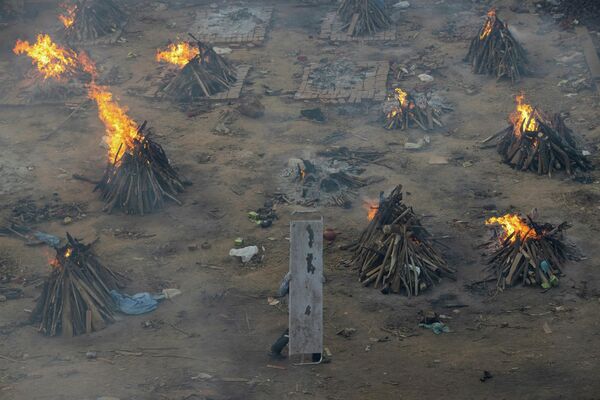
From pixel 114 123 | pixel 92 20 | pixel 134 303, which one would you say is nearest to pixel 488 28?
pixel 114 123

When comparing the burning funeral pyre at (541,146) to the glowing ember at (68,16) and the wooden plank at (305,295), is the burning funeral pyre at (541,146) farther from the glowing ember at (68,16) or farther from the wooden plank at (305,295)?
the glowing ember at (68,16)

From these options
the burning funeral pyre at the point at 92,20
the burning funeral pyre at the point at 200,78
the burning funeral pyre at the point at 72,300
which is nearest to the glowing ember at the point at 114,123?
the burning funeral pyre at the point at 200,78

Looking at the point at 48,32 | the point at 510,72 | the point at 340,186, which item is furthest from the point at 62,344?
the point at 48,32

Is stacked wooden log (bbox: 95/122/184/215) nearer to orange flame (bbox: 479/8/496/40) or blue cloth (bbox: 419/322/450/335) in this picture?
blue cloth (bbox: 419/322/450/335)

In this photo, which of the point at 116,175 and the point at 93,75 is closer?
the point at 116,175

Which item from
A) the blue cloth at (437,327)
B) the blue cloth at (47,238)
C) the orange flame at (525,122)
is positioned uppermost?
the orange flame at (525,122)

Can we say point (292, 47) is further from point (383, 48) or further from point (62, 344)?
point (62, 344)
